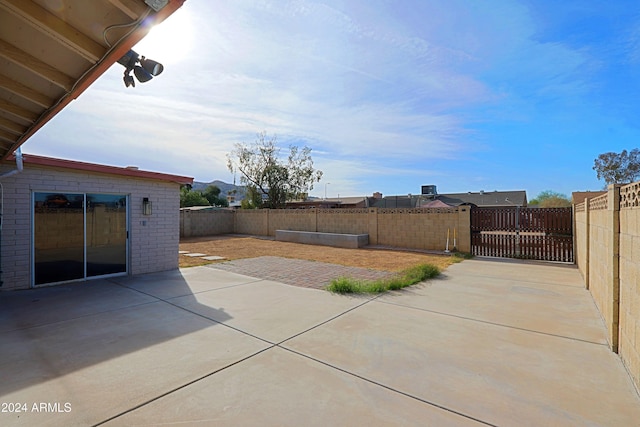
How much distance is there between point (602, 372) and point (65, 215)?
9.73 meters

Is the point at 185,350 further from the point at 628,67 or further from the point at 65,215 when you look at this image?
the point at 628,67

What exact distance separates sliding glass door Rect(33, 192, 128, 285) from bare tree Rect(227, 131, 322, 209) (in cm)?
1907

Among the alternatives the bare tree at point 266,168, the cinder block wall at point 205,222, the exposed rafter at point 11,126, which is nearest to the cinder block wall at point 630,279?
the exposed rafter at point 11,126

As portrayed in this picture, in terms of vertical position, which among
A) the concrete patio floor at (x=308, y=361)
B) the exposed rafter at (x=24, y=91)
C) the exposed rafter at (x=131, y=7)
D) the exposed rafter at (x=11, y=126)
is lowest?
the concrete patio floor at (x=308, y=361)

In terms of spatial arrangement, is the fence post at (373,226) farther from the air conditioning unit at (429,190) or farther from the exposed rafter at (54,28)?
the air conditioning unit at (429,190)

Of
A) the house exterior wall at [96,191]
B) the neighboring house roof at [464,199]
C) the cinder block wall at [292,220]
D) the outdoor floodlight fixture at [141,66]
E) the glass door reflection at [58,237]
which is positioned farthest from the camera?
the neighboring house roof at [464,199]

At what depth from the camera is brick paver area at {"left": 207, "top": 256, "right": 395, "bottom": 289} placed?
725 centimetres

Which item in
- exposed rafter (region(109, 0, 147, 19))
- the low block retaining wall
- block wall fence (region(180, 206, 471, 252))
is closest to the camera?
exposed rafter (region(109, 0, 147, 19))

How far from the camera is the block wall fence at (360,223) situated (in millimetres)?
12398

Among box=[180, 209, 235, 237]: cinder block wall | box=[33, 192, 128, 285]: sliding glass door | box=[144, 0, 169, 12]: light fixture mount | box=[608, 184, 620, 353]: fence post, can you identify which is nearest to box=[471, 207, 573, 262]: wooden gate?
box=[608, 184, 620, 353]: fence post

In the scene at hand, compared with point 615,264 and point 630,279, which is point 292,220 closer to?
point 615,264

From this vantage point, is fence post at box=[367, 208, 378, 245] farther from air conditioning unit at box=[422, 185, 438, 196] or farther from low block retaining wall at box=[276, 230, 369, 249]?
air conditioning unit at box=[422, 185, 438, 196]

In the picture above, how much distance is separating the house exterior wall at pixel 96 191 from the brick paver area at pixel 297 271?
5.52ft

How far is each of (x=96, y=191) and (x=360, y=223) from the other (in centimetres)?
1125
